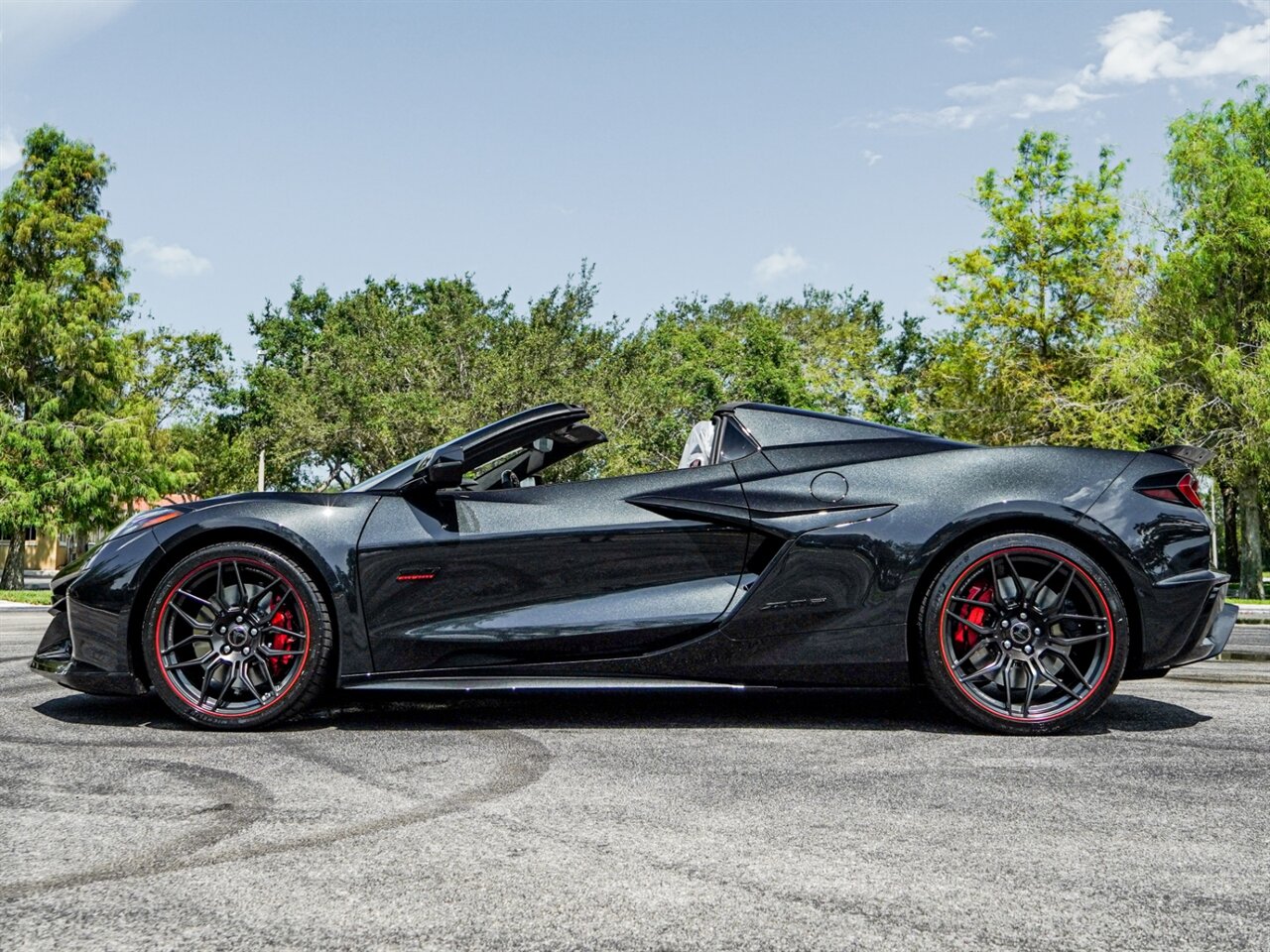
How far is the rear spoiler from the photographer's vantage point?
4459 mm

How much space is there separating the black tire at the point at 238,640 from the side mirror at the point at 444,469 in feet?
1.92

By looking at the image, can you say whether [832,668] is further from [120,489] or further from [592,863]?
[120,489]

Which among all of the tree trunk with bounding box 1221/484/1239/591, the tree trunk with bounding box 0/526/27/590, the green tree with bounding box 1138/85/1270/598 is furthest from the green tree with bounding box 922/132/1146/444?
the tree trunk with bounding box 0/526/27/590

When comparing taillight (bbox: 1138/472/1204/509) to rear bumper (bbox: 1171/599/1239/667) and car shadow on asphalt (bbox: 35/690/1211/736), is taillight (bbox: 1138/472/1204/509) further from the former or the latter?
car shadow on asphalt (bbox: 35/690/1211/736)

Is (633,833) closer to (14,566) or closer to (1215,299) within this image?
(1215,299)

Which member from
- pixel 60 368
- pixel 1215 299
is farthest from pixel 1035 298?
pixel 60 368

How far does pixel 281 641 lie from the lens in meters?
4.42

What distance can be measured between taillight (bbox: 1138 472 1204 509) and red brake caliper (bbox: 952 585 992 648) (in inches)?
28.4

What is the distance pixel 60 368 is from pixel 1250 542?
28.2 m

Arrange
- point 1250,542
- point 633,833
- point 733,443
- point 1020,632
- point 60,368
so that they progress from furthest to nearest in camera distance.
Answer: point 1250,542 → point 60,368 → point 733,443 → point 1020,632 → point 633,833

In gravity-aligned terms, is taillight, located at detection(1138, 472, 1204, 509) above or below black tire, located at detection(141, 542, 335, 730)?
above

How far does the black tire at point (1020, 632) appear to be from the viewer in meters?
4.31

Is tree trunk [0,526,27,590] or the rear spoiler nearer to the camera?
the rear spoiler

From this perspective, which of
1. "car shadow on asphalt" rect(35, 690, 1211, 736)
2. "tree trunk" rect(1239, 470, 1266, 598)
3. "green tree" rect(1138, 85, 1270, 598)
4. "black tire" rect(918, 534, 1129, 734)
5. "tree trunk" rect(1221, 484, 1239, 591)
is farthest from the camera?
"tree trunk" rect(1221, 484, 1239, 591)
